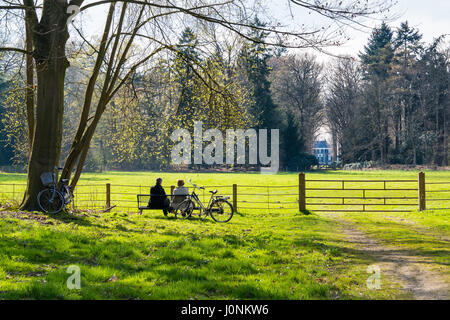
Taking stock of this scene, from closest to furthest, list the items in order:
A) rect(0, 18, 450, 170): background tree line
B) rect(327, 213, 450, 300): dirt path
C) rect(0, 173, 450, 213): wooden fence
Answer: rect(327, 213, 450, 300): dirt path < rect(0, 173, 450, 213): wooden fence < rect(0, 18, 450, 170): background tree line

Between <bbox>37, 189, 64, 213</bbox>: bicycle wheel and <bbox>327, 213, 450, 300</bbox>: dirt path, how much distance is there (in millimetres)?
7715

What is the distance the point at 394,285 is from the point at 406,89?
179 ft

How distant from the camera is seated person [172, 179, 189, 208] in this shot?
13.3 metres

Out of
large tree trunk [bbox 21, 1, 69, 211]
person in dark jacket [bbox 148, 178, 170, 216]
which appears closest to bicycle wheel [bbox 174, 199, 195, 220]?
person in dark jacket [bbox 148, 178, 170, 216]

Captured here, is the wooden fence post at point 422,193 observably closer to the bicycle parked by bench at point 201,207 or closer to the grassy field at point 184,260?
the grassy field at point 184,260

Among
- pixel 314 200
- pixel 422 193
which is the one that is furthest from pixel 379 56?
pixel 422 193

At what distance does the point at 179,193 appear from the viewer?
13.3 meters

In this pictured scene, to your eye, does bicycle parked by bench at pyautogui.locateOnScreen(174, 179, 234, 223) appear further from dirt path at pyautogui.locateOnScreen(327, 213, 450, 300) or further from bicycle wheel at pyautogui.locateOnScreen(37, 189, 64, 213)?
dirt path at pyautogui.locateOnScreen(327, 213, 450, 300)

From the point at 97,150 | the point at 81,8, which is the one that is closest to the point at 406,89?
the point at 97,150

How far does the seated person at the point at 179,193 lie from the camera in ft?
43.6

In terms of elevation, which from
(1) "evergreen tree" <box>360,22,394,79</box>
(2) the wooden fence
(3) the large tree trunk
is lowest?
(2) the wooden fence

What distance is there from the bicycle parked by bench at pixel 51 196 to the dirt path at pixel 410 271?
772 cm

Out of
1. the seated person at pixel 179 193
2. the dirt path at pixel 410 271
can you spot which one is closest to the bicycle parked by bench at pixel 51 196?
the seated person at pixel 179 193
